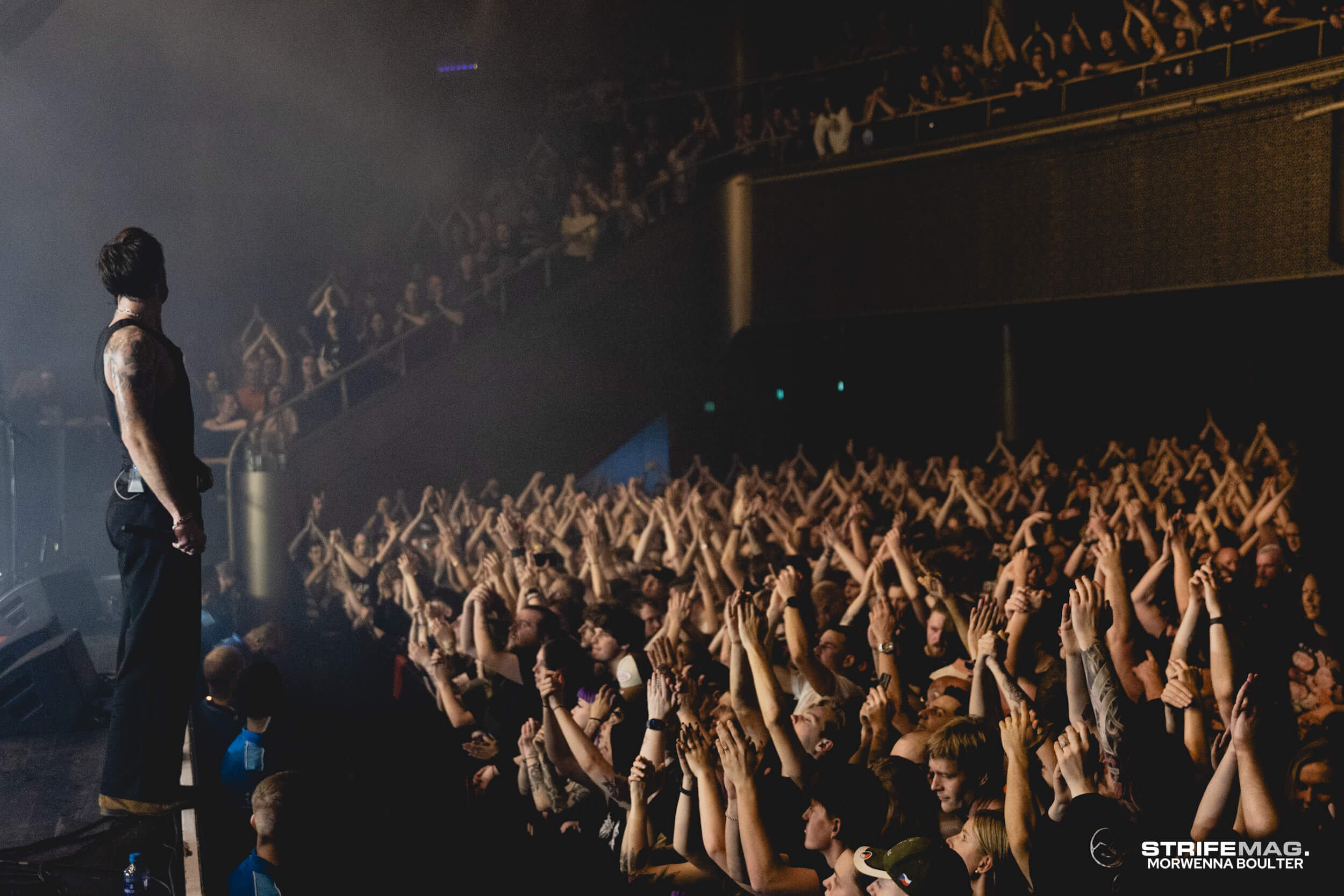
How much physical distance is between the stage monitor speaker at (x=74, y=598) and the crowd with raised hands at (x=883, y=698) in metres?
1.24

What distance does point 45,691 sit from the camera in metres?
3.27

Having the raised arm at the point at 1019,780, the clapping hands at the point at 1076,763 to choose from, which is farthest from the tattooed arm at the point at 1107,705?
the raised arm at the point at 1019,780

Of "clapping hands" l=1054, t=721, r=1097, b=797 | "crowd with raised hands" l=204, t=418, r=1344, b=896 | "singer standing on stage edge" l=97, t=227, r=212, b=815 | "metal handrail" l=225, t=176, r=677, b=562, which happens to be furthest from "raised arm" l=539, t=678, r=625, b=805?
"metal handrail" l=225, t=176, r=677, b=562

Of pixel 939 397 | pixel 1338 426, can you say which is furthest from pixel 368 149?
pixel 1338 426

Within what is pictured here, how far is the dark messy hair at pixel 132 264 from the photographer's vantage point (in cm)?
250

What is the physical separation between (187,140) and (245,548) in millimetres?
4978

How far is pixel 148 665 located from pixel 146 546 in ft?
0.93

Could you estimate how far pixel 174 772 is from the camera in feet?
8.27

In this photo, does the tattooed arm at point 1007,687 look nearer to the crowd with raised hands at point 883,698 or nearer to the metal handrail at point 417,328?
the crowd with raised hands at point 883,698

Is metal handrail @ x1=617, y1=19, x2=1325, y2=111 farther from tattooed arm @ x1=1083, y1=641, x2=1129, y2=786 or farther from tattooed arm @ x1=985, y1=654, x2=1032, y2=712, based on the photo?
tattooed arm @ x1=985, y1=654, x2=1032, y2=712

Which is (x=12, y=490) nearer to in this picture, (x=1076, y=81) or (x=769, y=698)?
(x=769, y=698)

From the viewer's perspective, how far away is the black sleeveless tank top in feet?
8.26

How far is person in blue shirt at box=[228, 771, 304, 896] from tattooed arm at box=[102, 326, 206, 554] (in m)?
0.62

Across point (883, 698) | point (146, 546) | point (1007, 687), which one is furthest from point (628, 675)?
point (146, 546)
